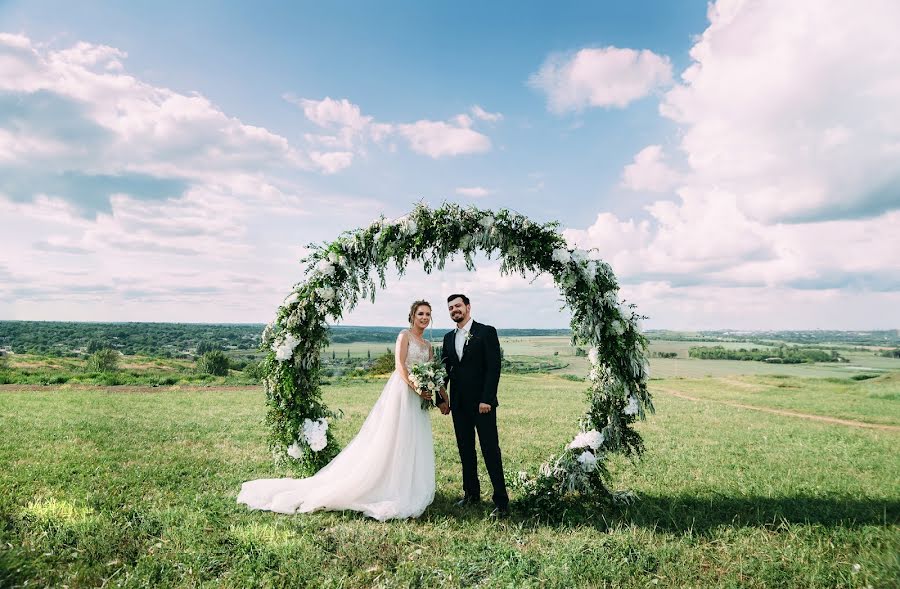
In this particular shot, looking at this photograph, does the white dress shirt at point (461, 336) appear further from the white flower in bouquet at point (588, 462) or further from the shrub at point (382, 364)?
the shrub at point (382, 364)

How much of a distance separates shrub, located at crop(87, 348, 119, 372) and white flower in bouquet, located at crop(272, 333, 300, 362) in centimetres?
3183

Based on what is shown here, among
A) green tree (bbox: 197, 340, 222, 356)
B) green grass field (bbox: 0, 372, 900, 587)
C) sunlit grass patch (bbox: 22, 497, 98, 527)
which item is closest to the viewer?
green grass field (bbox: 0, 372, 900, 587)

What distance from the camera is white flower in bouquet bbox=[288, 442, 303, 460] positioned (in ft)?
26.0

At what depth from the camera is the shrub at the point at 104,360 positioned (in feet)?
110

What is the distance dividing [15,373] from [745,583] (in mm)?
32692

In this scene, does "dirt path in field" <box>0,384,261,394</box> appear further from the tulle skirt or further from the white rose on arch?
the white rose on arch

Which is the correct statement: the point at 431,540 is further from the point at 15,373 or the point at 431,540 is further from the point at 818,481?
the point at 15,373

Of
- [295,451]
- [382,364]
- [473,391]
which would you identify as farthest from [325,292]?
[382,364]

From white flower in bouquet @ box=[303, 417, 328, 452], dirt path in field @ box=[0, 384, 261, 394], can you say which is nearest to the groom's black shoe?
white flower in bouquet @ box=[303, 417, 328, 452]

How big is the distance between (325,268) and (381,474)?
316 cm

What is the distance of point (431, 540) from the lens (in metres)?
5.95

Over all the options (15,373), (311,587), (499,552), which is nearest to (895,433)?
(499,552)

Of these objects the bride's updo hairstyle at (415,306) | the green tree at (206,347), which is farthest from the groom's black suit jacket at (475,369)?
the green tree at (206,347)

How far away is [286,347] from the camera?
306 inches
